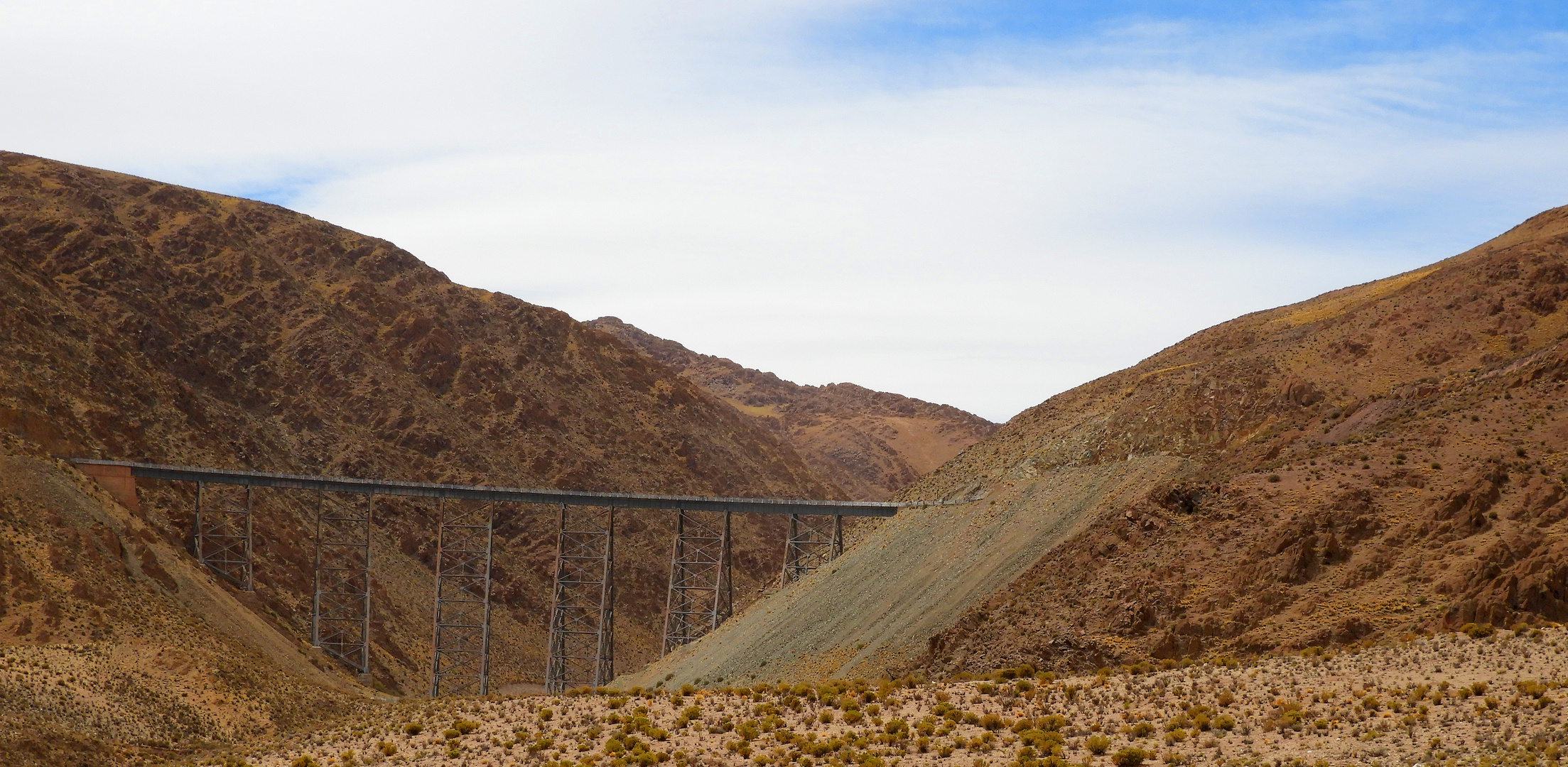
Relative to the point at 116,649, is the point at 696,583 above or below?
below

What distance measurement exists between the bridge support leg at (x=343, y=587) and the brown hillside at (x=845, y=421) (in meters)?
61.9

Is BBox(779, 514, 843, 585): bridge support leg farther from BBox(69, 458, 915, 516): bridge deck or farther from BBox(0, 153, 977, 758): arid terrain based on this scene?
BBox(0, 153, 977, 758): arid terrain

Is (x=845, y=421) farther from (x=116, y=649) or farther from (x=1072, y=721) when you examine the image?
(x=1072, y=721)

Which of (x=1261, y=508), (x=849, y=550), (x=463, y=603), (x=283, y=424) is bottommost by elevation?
(x=463, y=603)

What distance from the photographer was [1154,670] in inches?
1190

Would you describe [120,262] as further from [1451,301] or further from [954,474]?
[1451,301]

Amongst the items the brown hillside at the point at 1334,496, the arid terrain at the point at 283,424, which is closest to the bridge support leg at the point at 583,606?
the arid terrain at the point at 283,424

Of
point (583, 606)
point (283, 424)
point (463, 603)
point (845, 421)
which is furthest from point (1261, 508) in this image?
point (845, 421)

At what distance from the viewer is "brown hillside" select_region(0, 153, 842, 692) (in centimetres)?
6850

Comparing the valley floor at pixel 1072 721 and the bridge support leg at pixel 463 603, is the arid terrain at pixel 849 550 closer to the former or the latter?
the valley floor at pixel 1072 721

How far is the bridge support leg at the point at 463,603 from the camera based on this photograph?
59.8m

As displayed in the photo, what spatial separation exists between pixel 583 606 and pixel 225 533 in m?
20.0

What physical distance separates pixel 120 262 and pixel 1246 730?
76.3m

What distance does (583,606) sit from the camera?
3120 inches
